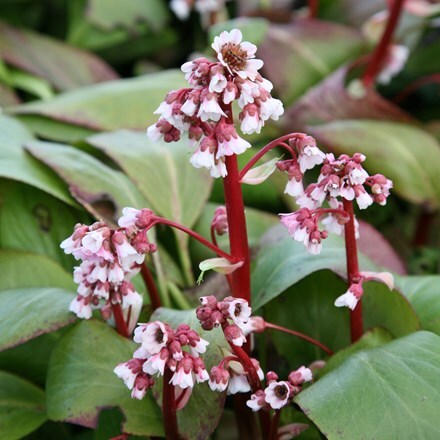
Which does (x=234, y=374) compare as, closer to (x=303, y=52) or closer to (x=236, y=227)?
(x=236, y=227)

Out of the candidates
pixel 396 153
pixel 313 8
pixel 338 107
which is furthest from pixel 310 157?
pixel 313 8

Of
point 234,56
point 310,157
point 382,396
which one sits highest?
point 234,56

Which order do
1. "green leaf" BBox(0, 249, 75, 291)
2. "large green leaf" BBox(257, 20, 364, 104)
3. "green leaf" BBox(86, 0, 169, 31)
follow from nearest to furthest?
"green leaf" BBox(0, 249, 75, 291), "large green leaf" BBox(257, 20, 364, 104), "green leaf" BBox(86, 0, 169, 31)

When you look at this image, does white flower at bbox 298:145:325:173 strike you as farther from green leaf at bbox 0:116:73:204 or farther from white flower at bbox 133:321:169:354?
green leaf at bbox 0:116:73:204

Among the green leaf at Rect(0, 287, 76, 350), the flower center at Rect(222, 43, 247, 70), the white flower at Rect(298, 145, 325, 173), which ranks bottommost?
the green leaf at Rect(0, 287, 76, 350)

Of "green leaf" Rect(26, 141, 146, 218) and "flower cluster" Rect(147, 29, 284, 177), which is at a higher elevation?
"flower cluster" Rect(147, 29, 284, 177)

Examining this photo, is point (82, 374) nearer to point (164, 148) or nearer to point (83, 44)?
point (164, 148)

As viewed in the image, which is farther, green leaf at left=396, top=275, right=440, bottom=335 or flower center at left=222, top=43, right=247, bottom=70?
green leaf at left=396, top=275, right=440, bottom=335

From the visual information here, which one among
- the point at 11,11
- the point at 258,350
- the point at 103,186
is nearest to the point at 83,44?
the point at 11,11

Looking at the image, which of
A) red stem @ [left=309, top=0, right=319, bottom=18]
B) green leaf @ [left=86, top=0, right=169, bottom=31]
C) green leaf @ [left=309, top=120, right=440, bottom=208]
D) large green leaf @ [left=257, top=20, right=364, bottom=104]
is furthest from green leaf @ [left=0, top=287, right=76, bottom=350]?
red stem @ [left=309, top=0, right=319, bottom=18]
